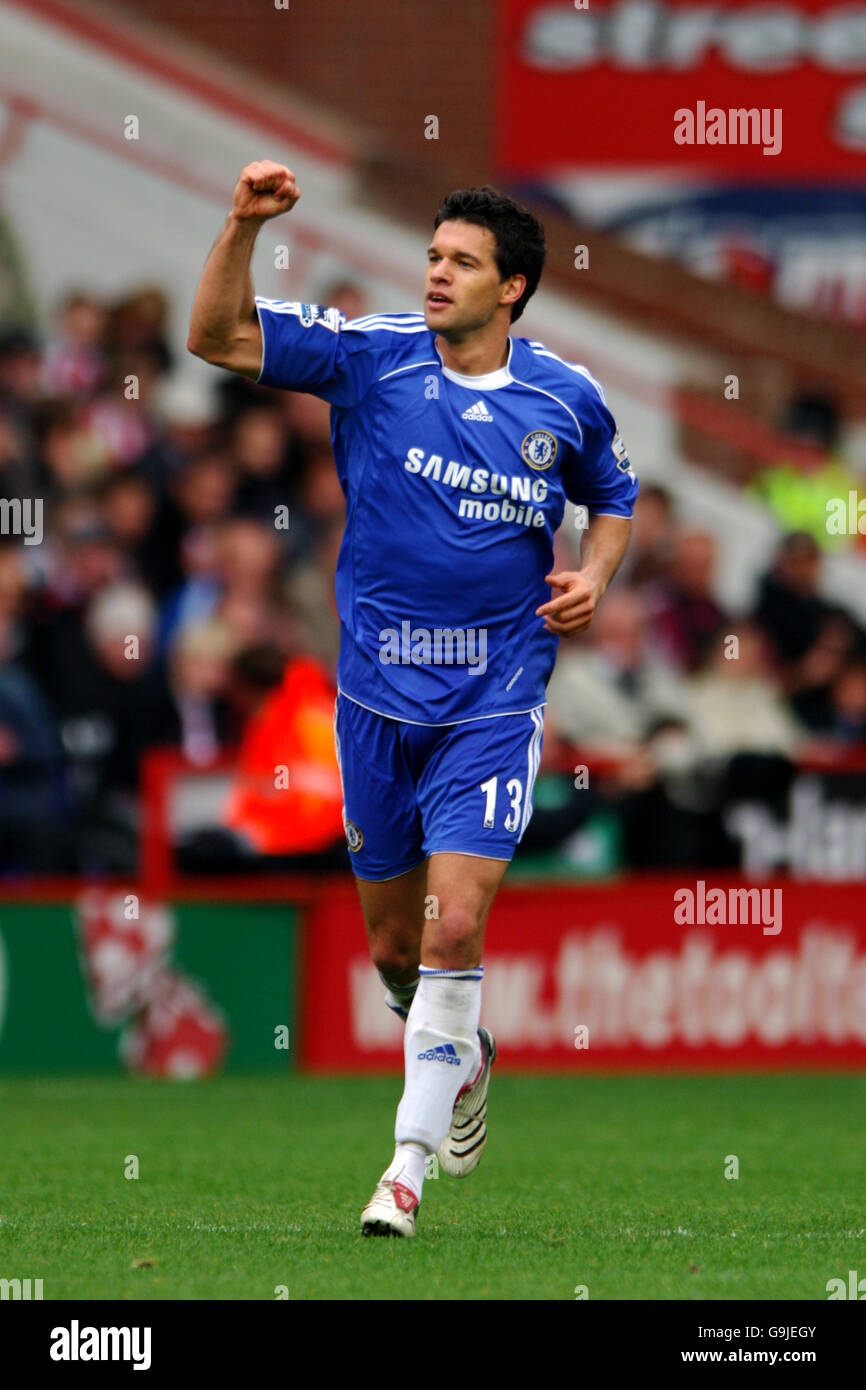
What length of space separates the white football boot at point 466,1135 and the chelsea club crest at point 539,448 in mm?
1536

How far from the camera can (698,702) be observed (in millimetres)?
13875

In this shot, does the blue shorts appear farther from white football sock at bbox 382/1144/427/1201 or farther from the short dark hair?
the short dark hair

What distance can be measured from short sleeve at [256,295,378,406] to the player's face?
0.21m

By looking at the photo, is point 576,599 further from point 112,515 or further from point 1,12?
point 1,12

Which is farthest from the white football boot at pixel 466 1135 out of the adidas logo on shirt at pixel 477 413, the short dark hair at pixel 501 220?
the short dark hair at pixel 501 220

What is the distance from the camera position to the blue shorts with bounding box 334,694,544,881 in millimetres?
6430

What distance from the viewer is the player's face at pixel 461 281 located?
6492mm

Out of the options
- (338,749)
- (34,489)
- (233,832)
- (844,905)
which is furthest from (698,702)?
(338,749)

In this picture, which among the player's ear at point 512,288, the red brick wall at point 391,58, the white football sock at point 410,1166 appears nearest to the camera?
the white football sock at point 410,1166

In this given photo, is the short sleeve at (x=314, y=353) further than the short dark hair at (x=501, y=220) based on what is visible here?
No

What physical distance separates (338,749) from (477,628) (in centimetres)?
56

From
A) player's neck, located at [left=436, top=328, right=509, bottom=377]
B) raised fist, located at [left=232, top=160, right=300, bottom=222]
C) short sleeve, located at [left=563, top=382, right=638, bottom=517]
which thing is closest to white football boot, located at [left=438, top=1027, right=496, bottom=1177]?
short sleeve, located at [left=563, top=382, right=638, bottom=517]

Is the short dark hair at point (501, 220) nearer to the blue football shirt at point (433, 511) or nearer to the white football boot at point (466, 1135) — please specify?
the blue football shirt at point (433, 511)

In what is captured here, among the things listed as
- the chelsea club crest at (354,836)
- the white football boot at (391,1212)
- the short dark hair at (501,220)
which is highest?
the short dark hair at (501,220)
